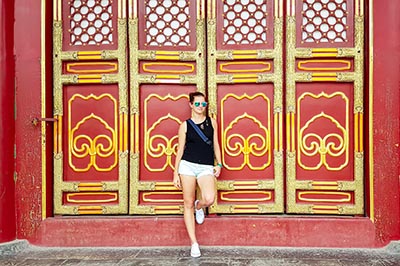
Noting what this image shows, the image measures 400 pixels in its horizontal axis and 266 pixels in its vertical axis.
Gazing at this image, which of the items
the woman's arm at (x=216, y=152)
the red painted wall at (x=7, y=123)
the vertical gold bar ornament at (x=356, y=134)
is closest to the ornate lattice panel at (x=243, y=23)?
the woman's arm at (x=216, y=152)

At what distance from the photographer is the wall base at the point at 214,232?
483 centimetres

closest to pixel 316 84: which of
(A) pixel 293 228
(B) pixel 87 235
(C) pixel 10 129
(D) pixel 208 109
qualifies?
(D) pixel 208 109

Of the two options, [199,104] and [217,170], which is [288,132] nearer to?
[217,170]

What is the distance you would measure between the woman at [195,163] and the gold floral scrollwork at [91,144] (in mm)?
881

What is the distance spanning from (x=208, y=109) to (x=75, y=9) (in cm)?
195

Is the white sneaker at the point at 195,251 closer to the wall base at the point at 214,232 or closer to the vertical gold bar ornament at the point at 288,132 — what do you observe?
the wall base at the point at 214,232

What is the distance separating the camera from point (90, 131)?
5.12 metres

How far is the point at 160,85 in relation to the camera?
5.08 metres

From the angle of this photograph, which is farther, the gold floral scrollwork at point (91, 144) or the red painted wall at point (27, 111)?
the gold floral scrollwork at point (91, 144)

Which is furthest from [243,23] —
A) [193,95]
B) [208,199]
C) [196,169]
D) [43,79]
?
[43,79]

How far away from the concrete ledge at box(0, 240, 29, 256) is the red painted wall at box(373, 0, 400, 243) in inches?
154

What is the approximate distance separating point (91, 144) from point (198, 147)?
1.33 metres

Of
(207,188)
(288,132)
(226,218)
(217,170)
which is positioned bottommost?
(226,218)

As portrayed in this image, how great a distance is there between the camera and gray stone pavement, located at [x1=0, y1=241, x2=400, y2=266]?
4.44 metres
